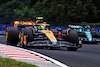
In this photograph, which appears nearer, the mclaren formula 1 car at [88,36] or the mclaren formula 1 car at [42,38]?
the mclaren formula 1 car at [42,38]

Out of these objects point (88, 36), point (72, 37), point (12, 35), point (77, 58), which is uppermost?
point (12, 35)

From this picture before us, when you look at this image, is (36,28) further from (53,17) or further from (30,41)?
(53,17)

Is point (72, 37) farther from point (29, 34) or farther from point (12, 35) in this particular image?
point (12, 35)

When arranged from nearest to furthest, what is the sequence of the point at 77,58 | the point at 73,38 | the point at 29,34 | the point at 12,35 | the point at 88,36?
the point at 77,58
the point at 73,38
the point at 29,34
the point at 12,35
the point at 88,36

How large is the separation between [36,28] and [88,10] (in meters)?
30.7

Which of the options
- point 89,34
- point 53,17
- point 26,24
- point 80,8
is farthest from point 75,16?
point 26,24

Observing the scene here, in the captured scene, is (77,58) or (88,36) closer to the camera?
(77,58)

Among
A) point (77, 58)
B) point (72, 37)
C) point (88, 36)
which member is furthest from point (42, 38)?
point (88, 36)

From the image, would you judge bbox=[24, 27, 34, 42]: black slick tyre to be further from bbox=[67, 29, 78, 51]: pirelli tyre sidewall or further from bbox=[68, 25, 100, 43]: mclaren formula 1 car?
bbox=[68, 25, 100, 43]: mclaren formula 1 car

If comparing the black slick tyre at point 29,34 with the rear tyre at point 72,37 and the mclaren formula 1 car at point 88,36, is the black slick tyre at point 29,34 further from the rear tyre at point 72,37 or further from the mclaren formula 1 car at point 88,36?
the mclaren formula 1 car at point 88,36

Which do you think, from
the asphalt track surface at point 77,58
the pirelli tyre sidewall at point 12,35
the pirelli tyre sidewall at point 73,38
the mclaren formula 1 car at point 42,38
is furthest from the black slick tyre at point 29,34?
the asphalt track surface at point 77,58

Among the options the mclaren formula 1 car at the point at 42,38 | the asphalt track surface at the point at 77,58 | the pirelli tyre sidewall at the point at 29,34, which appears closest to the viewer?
the asphalt track surface at the point at 77,58

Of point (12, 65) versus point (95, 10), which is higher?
point (95, 10)

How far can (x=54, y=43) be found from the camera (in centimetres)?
1541
